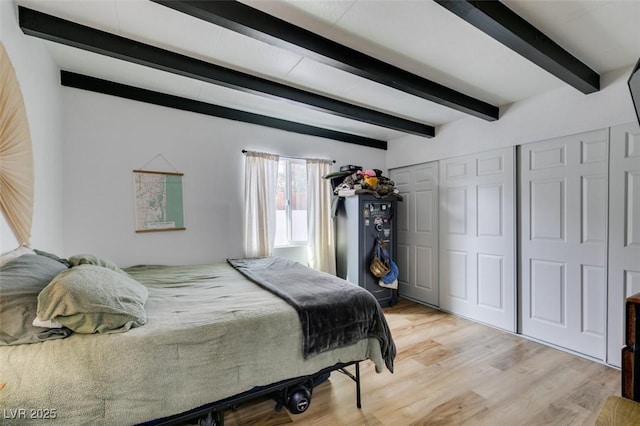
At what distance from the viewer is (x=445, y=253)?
3590 mm

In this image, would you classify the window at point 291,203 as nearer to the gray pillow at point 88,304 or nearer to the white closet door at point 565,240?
the gray pillow at point 88,304

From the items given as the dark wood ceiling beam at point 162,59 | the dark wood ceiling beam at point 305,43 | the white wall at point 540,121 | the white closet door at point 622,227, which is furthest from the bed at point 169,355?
the white wall at point 540,121

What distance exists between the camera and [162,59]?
1.98 meters

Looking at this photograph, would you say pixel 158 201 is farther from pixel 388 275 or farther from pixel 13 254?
pixel 388 275

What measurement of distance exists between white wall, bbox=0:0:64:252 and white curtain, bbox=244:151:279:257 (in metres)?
1.61

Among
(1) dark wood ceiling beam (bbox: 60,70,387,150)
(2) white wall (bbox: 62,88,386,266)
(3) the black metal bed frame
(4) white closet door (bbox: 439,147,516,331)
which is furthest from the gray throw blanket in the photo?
(1) dark wood ceiling beam (bbox: 60,70,387,150)

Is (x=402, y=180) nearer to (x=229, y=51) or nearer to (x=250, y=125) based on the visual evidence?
(x=250, y=125)

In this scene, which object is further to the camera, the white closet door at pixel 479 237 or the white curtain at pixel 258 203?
the white curtain at pixel 258 203

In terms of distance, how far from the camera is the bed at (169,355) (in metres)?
1.03

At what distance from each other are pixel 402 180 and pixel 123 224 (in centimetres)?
354

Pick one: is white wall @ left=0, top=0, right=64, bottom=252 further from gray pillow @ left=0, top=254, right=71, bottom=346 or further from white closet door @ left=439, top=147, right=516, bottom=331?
white closet door @ left=439, top=147, right=516, bottom=331

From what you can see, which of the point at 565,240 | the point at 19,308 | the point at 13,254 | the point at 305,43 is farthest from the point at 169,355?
the point at 565,240

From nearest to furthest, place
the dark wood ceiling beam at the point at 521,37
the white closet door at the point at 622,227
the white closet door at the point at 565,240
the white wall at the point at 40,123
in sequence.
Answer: the dark wood ceiling beam at the point at 521,37 < the white wall at the point at 40,123 < the white closet door at the point at 622,227 < the white closet door at the point at 565,240

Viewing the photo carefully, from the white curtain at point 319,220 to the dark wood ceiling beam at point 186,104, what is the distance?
1.43 ft
